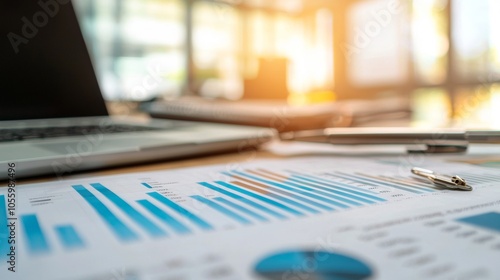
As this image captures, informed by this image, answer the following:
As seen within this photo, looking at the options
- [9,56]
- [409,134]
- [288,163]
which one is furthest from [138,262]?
[9,56]

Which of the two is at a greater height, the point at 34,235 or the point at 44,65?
the point at 44,65

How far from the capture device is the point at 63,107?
61 centimetres

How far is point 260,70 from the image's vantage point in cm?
175

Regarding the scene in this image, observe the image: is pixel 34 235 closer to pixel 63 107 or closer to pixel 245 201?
pixel 245 201

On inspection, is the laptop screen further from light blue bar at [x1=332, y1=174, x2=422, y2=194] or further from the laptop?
light blue bar at [x1=332, y1=174, x2=422, y2=194]

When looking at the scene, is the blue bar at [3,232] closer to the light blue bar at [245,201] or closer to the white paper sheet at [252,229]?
the white paper sheet at [252,229]

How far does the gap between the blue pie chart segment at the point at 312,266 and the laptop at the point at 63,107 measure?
0.27 metres

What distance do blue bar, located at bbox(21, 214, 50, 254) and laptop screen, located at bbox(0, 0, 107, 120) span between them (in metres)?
0.42

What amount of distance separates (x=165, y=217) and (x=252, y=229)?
58 millimetres

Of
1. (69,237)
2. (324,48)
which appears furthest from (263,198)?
(324,48)

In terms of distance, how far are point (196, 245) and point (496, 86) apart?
2816 mm

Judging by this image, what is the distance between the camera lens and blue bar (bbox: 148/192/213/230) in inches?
8.2

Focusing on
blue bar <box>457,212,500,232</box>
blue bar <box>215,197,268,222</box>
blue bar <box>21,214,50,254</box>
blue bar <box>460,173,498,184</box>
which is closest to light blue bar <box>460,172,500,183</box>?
blue bar <box>460,173,498,184</box>

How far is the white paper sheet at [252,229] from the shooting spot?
157 millimetres
